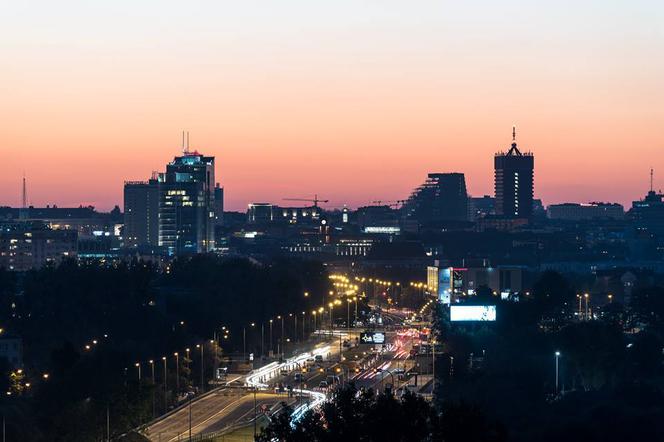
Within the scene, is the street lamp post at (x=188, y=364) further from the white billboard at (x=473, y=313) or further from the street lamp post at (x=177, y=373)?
the white billboard at (x=473, y=313)

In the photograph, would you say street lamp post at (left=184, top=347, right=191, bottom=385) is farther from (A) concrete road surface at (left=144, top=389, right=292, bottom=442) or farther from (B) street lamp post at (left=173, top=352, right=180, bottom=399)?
(A) concrete road surface at (left=144, top=389, right=292, bottom=442)

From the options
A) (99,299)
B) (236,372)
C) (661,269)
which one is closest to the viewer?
(236,372)

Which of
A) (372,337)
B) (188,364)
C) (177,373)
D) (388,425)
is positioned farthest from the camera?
(372,337)

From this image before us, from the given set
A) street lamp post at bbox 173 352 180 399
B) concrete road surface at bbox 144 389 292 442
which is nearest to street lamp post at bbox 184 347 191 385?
street lamp post at bbox 173 352 180 399

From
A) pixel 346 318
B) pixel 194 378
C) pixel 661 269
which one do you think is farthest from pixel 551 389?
pixel 661 269

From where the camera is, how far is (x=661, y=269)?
199625 millimetres

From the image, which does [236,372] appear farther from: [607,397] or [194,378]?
[607,397]

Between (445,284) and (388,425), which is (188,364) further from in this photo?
(445,284)

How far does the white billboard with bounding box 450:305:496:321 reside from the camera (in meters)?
97.2

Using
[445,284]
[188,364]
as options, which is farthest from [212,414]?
[445,284]

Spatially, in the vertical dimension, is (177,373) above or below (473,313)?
below

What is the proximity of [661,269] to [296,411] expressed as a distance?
5705 inches

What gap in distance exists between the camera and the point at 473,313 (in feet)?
319

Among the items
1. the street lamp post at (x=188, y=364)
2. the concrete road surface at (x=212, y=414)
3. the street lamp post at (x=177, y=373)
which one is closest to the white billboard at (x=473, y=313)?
the street lamp post at (x=188, y=364)
